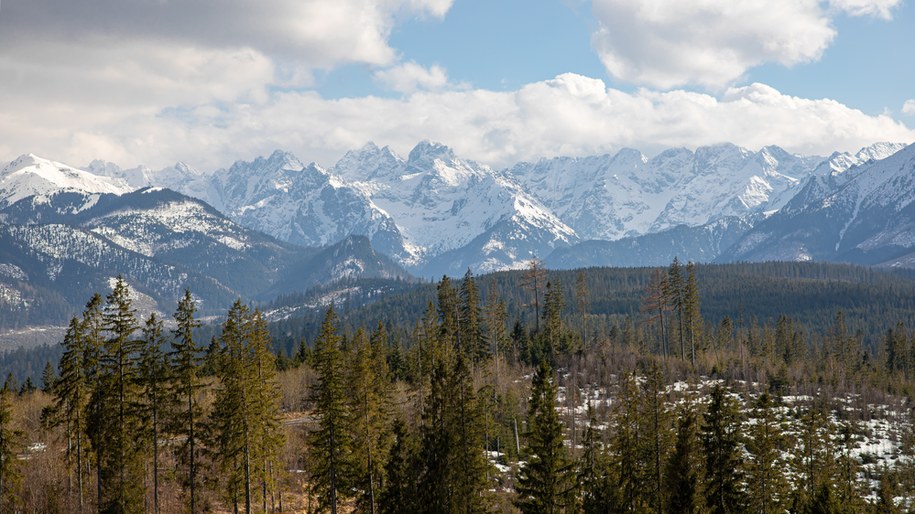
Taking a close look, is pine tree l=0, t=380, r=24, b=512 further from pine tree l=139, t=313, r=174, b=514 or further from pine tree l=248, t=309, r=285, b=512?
pine tree l=248, t=309, r=285, b=512

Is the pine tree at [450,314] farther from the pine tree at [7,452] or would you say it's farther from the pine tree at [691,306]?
the pine tree at [7,452]

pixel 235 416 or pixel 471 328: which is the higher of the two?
pixel 471 328

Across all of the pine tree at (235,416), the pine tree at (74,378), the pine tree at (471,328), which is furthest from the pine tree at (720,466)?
the pine tree at (471,328)

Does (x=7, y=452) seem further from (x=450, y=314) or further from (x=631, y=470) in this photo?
(x=450, y=314)

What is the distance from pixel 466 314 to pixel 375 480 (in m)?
44.4

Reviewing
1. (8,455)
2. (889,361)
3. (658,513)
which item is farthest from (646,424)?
(889,361)

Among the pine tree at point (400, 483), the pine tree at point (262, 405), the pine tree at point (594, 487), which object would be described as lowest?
the pine tree at point (594, 487)

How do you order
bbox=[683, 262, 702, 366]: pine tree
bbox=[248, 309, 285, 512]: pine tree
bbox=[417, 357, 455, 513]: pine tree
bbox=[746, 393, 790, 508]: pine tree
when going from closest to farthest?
bbox=[417, 357, 455, 513]: pine tree, bbox=[248, 309, 285, 512]: pine tree, bbox=[746, 393, 790, 508]: pine tree, bbox=[683, 262, 702, 366]: pine tree

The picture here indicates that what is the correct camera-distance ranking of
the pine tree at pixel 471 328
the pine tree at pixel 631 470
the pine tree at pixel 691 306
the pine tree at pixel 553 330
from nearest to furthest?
the pine tree at pixel 631 470
the pine tree at pixel 471 328
the pine tree at pixel 553 330
the pine tree at pixel 691 306

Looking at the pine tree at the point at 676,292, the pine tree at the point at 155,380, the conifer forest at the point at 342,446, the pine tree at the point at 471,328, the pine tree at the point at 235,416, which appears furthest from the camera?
the pine tree at the point at 676,292

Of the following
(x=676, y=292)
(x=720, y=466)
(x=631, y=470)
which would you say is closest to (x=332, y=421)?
(x=631, y=470)

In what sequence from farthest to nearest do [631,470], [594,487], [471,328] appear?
[471,328] < [594,487] < [631,470]

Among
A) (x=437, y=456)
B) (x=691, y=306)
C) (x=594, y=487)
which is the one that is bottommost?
(x=594, y=487)

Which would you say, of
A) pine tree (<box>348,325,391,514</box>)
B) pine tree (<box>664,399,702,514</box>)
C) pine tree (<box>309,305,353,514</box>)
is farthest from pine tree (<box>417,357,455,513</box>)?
pine tree (<box>664,399,702,514</box>)
